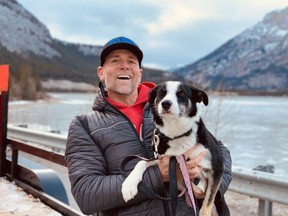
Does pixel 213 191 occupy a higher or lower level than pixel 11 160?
higher

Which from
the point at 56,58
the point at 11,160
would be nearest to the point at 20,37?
the point at 56,58

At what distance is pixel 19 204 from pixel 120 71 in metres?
2.32

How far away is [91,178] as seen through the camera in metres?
2.46

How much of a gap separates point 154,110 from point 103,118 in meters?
0.36

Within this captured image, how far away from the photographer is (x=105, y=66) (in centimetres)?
290

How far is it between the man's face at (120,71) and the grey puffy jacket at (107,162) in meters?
0.17

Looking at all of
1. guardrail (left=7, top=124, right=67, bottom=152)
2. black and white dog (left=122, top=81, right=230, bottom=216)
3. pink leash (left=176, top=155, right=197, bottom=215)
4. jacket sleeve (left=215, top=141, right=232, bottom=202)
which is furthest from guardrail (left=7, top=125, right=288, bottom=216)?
guardrail (left=7, top=124, right=67, bottom=152)

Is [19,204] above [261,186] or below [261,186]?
below

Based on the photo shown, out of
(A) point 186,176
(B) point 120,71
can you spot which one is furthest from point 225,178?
(B) point 120,71

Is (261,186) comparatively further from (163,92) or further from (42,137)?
(42,137)

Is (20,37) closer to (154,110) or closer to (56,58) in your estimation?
(56,58)

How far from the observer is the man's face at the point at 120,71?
2.85m

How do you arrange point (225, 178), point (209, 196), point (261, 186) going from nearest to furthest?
point (209, 196) < point (225, 178) < point (261, 186)

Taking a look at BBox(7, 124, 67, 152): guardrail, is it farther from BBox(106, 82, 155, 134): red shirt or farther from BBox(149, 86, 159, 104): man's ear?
BBox(149, 86, 159, 104): man's ear
